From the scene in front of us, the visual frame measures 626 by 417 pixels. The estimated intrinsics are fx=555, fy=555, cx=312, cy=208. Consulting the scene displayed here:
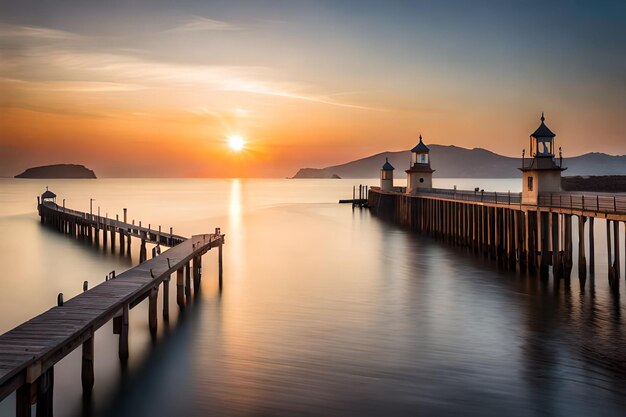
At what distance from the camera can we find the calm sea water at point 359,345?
460 inches

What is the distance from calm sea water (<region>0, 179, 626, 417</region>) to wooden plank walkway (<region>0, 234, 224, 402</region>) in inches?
63.5

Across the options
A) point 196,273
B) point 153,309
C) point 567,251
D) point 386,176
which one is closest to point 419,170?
point 386,176

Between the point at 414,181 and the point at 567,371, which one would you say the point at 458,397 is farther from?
the point at 414,181

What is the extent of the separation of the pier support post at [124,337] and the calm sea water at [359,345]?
0.27 metres

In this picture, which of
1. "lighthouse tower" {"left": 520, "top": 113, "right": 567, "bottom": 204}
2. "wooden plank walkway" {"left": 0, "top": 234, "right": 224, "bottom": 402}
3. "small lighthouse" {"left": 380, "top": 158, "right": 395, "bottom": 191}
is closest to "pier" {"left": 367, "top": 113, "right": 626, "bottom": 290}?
"lighthouse tower" {"left": 520, "top": 113, "right": 567, "bottom": 204}

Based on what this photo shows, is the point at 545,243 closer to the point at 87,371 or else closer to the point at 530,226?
the point at 530,226

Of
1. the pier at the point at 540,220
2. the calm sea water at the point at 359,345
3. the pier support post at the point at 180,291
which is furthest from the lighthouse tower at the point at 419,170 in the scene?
the pier support post at the point at 180,291

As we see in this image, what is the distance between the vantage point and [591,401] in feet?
38.0

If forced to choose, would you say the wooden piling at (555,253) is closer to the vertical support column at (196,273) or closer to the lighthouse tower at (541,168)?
the lighthouse tower at (541,168)

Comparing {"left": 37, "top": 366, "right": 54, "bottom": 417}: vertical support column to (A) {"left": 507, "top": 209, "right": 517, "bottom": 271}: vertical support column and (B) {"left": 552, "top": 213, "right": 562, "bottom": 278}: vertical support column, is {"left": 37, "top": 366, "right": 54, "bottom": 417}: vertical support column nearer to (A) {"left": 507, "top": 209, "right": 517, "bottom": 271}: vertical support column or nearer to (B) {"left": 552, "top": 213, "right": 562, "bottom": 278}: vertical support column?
(B) {"left": 552, "top": 213, "right": 562, "bottom": 278}: vertical support column

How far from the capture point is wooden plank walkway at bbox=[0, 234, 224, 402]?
9.09m

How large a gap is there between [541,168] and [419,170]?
23.6m

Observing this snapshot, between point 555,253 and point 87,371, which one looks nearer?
point 87,371

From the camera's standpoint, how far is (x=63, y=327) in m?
11.1
